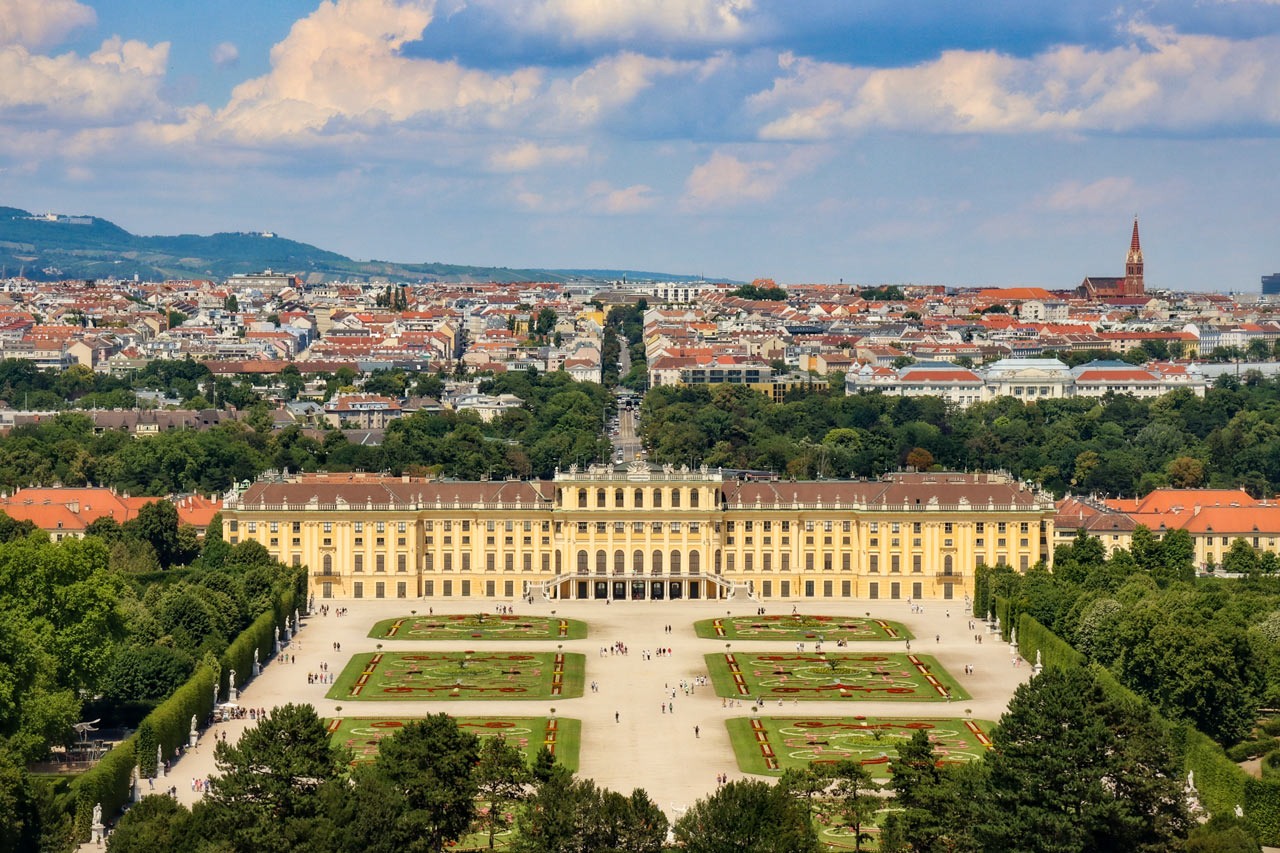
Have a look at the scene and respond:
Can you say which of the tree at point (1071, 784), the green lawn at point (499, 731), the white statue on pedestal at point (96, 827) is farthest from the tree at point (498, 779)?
the tree at point (1071, 784)

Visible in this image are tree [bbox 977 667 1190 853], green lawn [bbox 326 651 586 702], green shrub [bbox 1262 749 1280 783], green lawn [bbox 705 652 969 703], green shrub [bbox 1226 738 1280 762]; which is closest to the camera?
tree [bbox 977 667 1190 853]

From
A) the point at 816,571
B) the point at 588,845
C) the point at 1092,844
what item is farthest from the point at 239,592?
the point at 1092,844

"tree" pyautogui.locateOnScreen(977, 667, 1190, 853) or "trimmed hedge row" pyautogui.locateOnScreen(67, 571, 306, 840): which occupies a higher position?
"tree" pyautogui.locateOnScreen(977, 667, 1190, 853)

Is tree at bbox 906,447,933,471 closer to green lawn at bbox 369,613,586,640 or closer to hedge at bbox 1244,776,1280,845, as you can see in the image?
green lawn at bbox 369,613,586,640

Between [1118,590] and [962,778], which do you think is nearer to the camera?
[962,778]

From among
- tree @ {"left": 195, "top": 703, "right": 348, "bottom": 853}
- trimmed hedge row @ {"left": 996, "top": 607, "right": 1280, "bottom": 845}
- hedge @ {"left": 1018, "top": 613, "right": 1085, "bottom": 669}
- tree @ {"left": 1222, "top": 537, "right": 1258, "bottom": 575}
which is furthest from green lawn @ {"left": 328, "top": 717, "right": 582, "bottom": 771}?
tree @ {"left": 1222, "top": 537, "right": 1258, "bottom": 575}

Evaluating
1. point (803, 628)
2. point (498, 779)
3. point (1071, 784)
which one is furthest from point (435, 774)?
point (803, 628)

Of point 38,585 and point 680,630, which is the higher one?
point 38,585

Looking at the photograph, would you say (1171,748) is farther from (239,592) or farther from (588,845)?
(239,592)

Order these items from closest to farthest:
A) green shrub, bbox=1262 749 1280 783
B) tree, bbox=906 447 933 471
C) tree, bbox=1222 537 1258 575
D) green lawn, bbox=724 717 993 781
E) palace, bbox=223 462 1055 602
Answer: green shrub, bbox=1262 749 1280 783 < green lawn, bbox=724 717 993 781 < tree, bbox=1222 537 1258 575 < palace, bbox=223 462 1055 602 < tree, bbox=906 447 933 471
